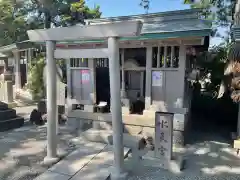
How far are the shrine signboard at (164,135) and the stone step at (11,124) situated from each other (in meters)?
5.87

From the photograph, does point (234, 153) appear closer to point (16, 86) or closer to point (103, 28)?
point (103, 28)

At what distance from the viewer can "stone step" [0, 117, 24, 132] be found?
25.5ft

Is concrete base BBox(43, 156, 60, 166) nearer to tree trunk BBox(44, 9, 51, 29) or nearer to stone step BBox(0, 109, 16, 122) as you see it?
stone step BBox(0, 109, 16, 122)

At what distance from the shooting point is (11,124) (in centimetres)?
806

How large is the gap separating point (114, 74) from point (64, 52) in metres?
1.53

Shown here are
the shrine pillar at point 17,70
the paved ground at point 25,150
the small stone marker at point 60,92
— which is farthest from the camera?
the shrine pillar at point 17,70

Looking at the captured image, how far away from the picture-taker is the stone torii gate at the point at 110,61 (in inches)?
162

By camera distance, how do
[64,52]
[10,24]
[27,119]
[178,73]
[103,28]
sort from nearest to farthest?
[103,28], [64,52], [178,73], [27,119], [10,24]

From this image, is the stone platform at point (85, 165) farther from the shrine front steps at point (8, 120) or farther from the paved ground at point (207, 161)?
the shrine front steps at point (8, 120)

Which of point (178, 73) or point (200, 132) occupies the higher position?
point (178, 73)

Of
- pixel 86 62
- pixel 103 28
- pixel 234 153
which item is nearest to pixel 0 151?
pixel 86 62

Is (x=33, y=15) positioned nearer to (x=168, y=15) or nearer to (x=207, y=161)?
(x=168, y=15)

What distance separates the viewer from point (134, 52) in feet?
28.2

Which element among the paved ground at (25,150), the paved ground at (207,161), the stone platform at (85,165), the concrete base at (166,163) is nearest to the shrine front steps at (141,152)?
the concrete base at (166,163)
